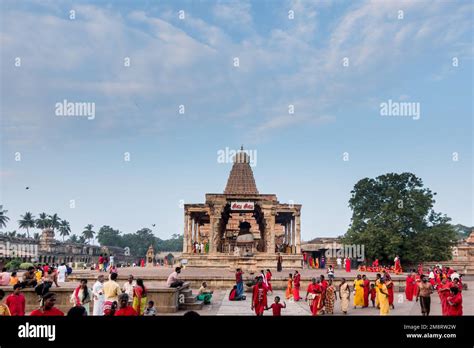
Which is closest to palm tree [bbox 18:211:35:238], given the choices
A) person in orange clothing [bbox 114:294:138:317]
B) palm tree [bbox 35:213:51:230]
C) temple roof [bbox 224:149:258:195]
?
palm tree [bbox 35:213:51:230]

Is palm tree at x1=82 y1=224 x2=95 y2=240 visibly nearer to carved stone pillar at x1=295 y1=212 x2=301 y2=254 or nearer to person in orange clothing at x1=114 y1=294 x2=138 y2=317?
carved stone pillar at x1=295 y1=212 x2=301 y2=254

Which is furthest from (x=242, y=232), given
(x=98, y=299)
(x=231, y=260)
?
(x=98, y=299)

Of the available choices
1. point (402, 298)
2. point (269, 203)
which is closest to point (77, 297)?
point (402, 298)

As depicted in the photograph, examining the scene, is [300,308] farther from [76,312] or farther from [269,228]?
[269,228]

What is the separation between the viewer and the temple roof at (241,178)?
64312 millimetres

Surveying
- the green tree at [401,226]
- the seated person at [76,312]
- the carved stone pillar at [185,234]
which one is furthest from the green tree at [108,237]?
the seated person at [76,312]

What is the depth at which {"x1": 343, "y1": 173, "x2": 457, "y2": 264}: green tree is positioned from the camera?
42906 millimetres

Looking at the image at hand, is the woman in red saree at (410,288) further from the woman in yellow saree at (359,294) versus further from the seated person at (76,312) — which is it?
the seated person at (76,312)

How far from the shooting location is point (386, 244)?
43031 millimetres

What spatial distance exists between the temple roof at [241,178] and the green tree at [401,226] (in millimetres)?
18778

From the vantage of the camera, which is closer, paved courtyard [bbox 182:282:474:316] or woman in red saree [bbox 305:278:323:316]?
woman in red saree [bbox 305:278:323:316]

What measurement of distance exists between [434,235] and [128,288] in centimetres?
3828

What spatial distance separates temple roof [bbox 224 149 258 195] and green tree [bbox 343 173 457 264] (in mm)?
18778
